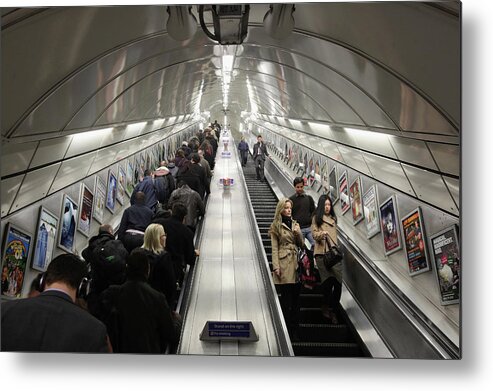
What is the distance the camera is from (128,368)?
397 centimetres

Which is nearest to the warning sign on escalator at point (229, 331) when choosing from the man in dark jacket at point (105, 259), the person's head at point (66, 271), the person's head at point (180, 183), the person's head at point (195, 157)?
the man in dark jacket at point (105, 259)

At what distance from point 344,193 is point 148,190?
5.56 ft

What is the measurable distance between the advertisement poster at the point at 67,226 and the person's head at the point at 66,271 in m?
0.08

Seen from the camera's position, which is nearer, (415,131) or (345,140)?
(415,131)

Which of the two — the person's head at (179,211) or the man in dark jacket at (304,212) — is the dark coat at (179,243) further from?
the man in dark jacket at (304,212)

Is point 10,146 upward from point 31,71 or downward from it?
downward

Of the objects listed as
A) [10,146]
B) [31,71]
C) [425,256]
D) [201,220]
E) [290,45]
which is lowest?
[425,256]

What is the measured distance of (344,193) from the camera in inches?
158

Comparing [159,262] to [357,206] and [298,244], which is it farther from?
[357,206]

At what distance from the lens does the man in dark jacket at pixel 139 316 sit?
3.84m

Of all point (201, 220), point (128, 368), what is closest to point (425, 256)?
point (201, 220)

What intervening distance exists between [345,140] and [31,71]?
2.54m

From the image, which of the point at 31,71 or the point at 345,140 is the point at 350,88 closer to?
the point at 345,140

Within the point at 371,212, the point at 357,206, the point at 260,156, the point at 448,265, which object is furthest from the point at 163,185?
the point at 448,265
